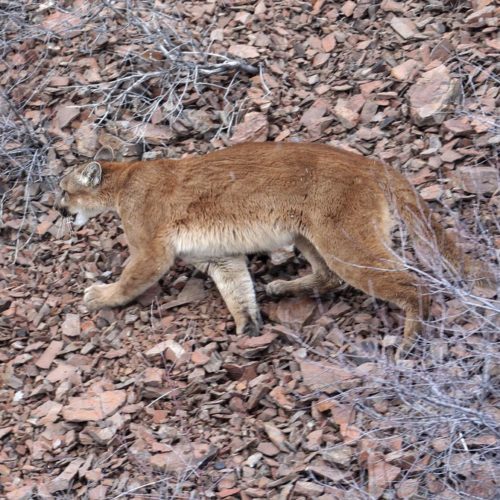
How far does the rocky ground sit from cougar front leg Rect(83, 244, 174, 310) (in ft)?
0.49

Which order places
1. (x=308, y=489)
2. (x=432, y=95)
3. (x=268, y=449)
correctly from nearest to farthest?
(x=308, y=489)
(x=268, y=449)
(x=432, y=95)

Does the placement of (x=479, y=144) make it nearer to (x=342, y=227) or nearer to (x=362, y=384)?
(x=342, y=227)

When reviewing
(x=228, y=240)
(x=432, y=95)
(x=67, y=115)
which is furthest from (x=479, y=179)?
(x=67, y=115)

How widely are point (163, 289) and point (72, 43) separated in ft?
10.8

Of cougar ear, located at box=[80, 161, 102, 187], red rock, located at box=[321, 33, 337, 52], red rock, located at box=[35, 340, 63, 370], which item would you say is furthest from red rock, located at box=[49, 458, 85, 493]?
red rock, located at box=[321, 33, 337, 52]

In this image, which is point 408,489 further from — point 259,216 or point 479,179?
point 479,179

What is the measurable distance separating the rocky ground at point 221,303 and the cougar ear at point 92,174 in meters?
0.60

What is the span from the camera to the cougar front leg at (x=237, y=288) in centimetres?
800

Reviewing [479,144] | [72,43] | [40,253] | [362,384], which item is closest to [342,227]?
[362,384]

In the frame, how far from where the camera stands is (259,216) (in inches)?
311

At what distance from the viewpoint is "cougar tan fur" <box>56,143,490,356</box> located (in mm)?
7281

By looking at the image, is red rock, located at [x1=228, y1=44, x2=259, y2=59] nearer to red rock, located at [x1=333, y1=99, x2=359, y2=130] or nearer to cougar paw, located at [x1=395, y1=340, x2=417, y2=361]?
red rock, located at [x1=333, y1=99, x2=359, y2=130]

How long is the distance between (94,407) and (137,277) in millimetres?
1214

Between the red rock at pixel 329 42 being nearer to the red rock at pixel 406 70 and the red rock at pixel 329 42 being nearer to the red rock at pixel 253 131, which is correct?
the red rock at pixel 406 70
